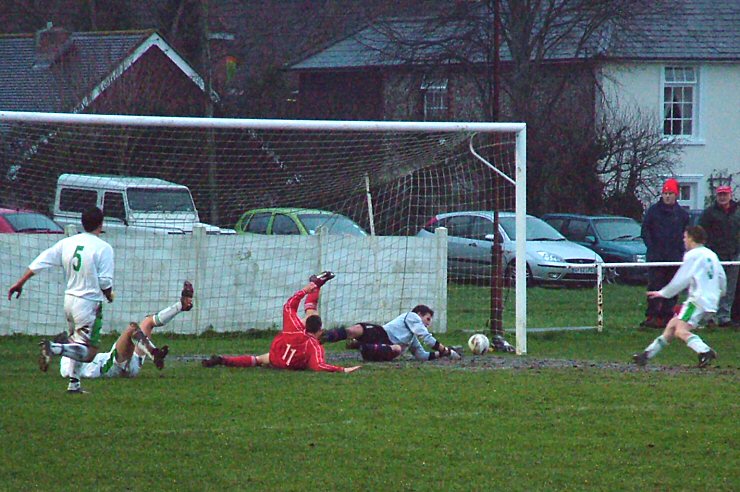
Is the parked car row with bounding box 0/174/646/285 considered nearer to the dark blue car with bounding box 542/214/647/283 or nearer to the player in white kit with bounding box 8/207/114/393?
the dark blue car with bounding box 542/214/647/283

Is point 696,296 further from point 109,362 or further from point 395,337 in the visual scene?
point 109,362

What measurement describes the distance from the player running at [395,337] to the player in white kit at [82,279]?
328 cm

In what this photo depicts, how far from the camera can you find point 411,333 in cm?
1277

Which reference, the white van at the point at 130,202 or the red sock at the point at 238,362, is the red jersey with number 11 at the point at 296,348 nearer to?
the red sock at the point at 238,362

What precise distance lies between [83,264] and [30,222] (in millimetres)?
8001

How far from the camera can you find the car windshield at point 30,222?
16719 mm

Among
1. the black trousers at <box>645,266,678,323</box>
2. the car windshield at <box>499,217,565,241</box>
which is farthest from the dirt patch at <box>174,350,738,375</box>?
the car windshield at <box>499,217,565,241</box>

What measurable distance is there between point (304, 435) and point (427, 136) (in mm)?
7395

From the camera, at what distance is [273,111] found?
32750 mm

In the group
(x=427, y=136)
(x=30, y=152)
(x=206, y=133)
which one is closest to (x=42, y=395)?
(x=30, y=152)

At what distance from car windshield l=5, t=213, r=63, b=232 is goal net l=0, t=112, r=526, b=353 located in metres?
0.23

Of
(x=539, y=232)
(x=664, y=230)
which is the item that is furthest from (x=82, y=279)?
(x=539, y=232)

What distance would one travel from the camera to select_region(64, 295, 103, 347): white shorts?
32.2ft

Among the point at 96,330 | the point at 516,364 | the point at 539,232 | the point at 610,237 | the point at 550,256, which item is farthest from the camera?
the point at 610,237
